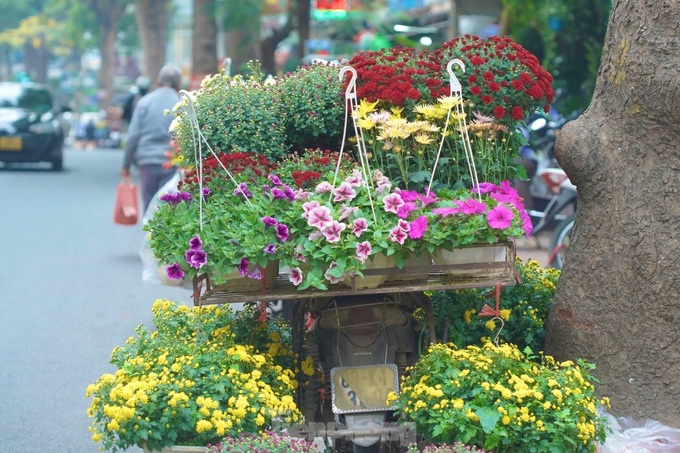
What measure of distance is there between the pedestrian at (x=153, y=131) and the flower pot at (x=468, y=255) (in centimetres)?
612

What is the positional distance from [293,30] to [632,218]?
19.9 metres

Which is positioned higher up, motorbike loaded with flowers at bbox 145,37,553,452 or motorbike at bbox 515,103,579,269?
motorbike loaded with flowers at bbox 145,37,553,452

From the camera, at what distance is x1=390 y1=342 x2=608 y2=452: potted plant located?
12.8 feet

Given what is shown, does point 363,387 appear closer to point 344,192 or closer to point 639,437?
point 344,192

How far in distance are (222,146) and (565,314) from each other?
1707 mm

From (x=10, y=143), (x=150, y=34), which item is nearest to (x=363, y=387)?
(x=10, y=143)

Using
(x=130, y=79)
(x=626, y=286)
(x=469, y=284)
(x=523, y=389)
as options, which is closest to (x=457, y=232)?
(x=469, y=284)

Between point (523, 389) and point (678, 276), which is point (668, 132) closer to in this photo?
point (678, 276)

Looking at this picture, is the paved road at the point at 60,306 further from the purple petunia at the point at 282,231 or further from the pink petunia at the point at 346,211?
the pink petunia at the point at 346,211

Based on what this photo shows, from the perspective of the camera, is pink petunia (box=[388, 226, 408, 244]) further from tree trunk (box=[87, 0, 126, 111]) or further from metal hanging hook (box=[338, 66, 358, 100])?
tree trunk (box=[87, 0, 126, 111])

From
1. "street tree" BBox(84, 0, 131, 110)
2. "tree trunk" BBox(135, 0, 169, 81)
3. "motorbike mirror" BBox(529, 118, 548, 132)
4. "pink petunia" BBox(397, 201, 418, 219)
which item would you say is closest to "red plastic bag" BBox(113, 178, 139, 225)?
"motorbike mirror" BBox(529, 118, 548, 132)

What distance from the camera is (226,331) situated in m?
4.75

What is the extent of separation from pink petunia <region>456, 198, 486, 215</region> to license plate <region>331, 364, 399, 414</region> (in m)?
0.81

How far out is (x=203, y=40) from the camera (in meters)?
21.7
